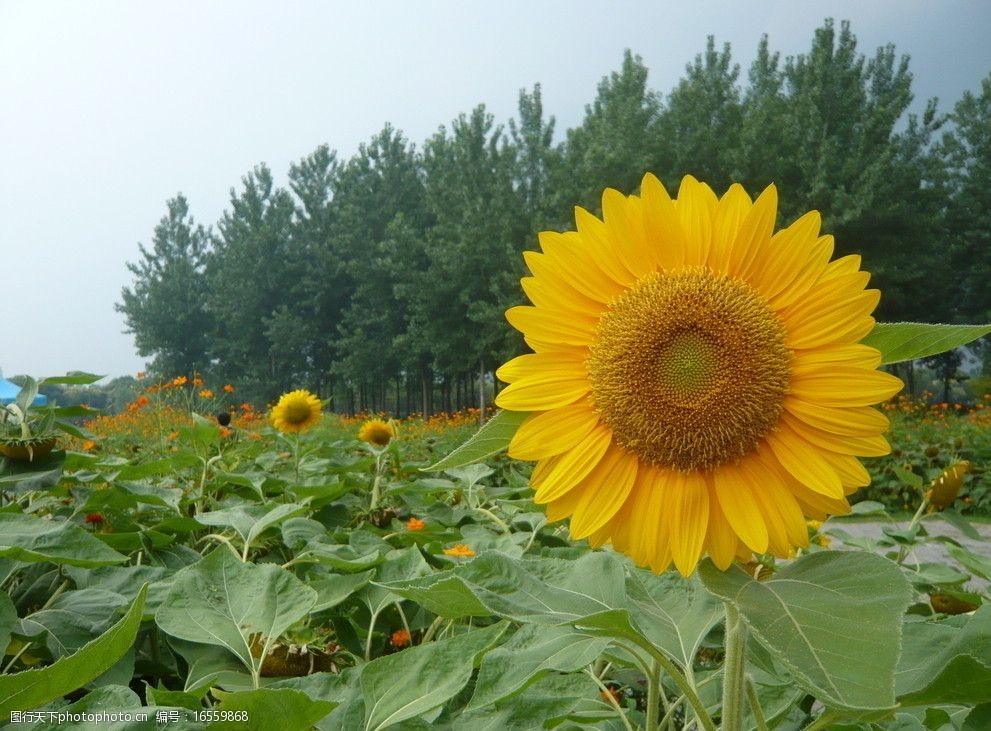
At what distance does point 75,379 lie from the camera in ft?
5.86

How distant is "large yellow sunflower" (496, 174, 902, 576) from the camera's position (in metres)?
0.79

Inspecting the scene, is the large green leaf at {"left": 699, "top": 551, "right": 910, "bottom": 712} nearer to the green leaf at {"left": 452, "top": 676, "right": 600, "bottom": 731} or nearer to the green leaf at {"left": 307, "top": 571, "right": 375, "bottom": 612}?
the green leaf at {"left": 452, "top": 676, "right": 600, "bottom": 731}

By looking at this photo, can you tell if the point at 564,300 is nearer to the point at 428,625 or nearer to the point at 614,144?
the point at 428,625

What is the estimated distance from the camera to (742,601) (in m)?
0.68

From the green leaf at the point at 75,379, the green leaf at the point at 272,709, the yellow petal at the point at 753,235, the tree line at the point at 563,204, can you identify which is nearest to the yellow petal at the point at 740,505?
the yellow petal at the point at 753,235

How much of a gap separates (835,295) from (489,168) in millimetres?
28415

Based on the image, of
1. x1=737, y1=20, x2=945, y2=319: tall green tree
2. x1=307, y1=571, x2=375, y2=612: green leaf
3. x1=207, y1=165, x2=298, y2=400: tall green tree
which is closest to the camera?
x1=307, y1=571, x2=375, y2=612: green leaf

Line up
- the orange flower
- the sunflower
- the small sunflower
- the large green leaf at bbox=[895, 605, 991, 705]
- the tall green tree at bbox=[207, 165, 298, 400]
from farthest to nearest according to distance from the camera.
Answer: the tall green tree at bbox=[207, 165, 298, 400] < the sunflower < the small sunflower < the orange flower < the large green leaf at bbox=[895, 605, 991, 705]

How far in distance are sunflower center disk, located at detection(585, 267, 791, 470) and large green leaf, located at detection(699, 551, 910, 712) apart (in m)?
0.15

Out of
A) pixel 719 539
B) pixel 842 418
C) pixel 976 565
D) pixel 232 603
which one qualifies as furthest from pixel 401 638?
pixel 976 565

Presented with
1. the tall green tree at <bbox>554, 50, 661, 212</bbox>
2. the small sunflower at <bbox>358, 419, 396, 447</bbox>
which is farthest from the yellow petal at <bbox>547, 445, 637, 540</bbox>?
the tall green tree at <bbox>554, 50, 661, 212</bbox>

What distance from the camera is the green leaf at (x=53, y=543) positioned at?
1.04m

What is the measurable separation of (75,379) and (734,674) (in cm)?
156

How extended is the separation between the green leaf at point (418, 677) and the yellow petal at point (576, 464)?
0.59ft
